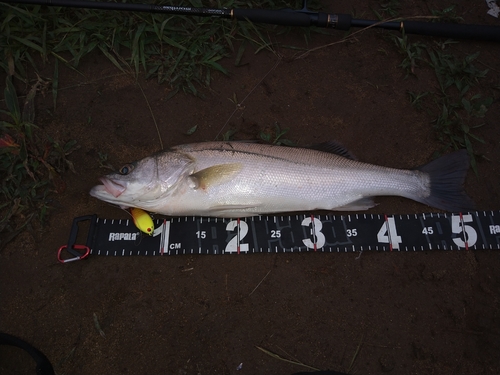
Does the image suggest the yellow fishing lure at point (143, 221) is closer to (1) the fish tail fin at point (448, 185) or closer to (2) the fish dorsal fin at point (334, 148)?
(2) the fish dorsal fin at point (334, 148)

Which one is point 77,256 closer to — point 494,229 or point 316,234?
point 316,234

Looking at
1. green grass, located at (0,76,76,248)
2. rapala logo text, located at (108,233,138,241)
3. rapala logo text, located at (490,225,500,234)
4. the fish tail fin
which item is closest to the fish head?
rapala logo text, located at (108,233,138,241)

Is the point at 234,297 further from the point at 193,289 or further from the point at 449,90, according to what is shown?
the point at 449,90

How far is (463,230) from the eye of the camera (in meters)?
3.17

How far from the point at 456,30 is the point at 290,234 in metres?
2.63

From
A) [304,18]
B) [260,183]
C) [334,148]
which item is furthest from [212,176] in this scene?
[304,18]

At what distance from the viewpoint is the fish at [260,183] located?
9.73 ft

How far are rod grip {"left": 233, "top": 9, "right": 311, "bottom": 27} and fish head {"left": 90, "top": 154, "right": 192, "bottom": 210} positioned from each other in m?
1.54

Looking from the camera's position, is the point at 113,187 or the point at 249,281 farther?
the point at 249,281

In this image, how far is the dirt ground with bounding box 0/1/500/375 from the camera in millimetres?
2887

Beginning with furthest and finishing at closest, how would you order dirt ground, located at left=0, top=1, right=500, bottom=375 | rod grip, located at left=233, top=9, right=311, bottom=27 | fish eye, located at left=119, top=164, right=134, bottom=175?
rod grip, located at left=233, top=9, right=311, bottom=27
fish eye, located at left=119, top=164, right=134, bottom=175
dirt ground, located at left=0, top=1, right=500, bottom=375

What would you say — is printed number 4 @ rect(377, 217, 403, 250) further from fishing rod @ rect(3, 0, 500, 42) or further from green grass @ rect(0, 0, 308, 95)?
green grass @ rect(0, 0, 308, 95)

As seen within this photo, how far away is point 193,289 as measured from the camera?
3.03m

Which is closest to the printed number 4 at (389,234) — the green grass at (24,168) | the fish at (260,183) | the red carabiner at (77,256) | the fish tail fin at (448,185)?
the fish at (260,183)
